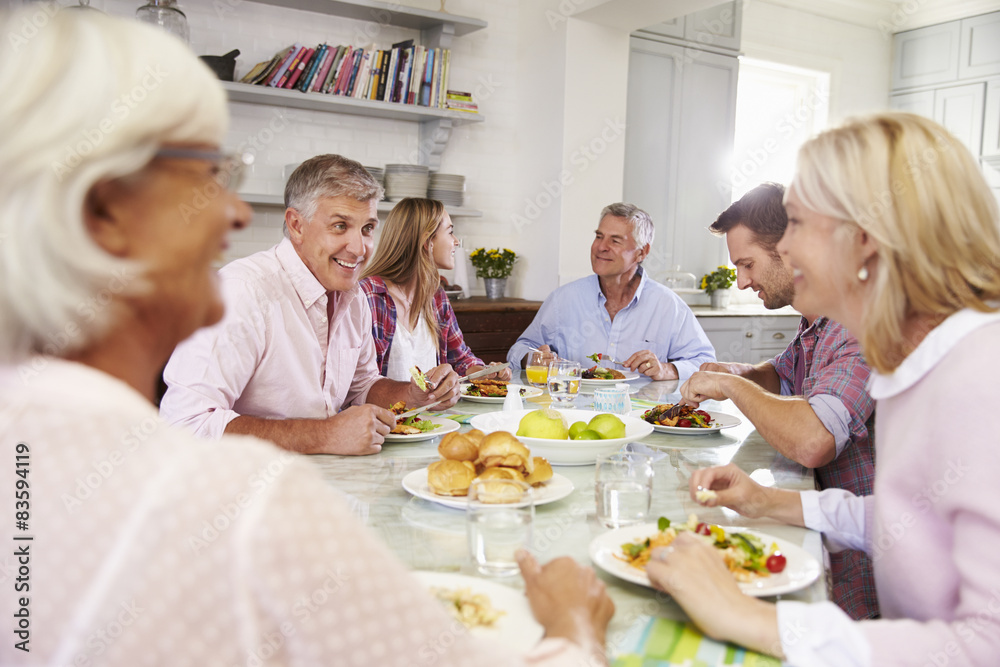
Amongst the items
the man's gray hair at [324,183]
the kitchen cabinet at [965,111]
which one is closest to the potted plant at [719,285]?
the kitchen cabinet at [965,111]

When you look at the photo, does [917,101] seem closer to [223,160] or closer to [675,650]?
[675,650]

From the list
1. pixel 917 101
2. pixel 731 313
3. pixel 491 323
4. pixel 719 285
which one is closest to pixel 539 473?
pixel 491 323

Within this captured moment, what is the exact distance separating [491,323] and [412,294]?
136 centimetres

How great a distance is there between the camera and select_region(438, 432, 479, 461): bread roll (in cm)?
145

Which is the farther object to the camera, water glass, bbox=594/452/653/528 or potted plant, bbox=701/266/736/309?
potted plant, bbox=701/266/736/309

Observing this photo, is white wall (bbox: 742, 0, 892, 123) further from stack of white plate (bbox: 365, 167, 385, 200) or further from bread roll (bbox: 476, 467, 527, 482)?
bread roll (bbox: 476, 467, 527, 482)

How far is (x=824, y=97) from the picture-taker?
6582 mm

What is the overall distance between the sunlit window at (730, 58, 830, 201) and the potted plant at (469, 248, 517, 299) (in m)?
2.50

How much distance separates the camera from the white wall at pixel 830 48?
238 inches

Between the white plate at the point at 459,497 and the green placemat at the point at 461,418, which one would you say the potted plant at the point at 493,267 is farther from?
the white plate at the point at 459,497

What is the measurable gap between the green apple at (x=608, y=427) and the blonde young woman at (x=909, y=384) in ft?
2.00

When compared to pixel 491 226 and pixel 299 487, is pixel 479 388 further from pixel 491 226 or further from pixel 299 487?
pixel 491 226

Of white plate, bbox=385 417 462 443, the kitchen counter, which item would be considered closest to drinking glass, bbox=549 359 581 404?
Answer: white plate, bbox=385 417 462 443

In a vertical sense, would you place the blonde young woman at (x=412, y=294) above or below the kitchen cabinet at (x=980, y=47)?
below
